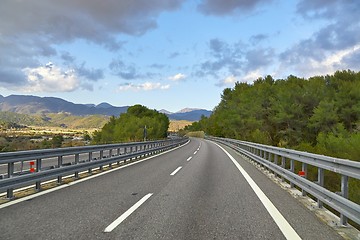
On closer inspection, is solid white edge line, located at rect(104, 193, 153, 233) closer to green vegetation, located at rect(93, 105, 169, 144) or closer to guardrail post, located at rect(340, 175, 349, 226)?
guardrail post, located at rect(340, 175, 349, 226)

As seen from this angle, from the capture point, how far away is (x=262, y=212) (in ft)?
21.1

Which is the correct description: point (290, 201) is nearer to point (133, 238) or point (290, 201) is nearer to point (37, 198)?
point (133, 238)

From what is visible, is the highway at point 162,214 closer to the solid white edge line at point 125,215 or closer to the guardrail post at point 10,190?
the solid white edge line at point 125,215

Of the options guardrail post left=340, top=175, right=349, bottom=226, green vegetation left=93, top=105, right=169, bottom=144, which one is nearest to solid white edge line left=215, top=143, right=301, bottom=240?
guardrail post left=340, top=175, right=349, bottom=226

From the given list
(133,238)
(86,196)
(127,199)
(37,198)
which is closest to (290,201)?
(127,199)

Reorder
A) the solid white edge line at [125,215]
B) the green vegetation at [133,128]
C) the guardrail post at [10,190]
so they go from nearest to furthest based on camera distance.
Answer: the solid white edge line at [125,215] → the guardrail post at [10,190] → the green vegetation at [133,128]

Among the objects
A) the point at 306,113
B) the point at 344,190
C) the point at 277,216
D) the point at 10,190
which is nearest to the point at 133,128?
the point at 306,113

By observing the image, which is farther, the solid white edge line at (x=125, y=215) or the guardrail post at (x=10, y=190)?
the guardrail post at (x=10, y=190)

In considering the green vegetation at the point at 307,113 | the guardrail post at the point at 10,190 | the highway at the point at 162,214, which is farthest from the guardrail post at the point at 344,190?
the green vegetation at the point at 307,113

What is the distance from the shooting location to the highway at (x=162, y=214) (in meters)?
5.05

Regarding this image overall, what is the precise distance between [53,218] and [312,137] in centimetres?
4895

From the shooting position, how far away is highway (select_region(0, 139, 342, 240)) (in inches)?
199

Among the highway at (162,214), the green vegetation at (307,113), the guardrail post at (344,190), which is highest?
the green vegetation at (307,113)

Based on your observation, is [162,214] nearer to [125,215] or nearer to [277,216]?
[125,215]
